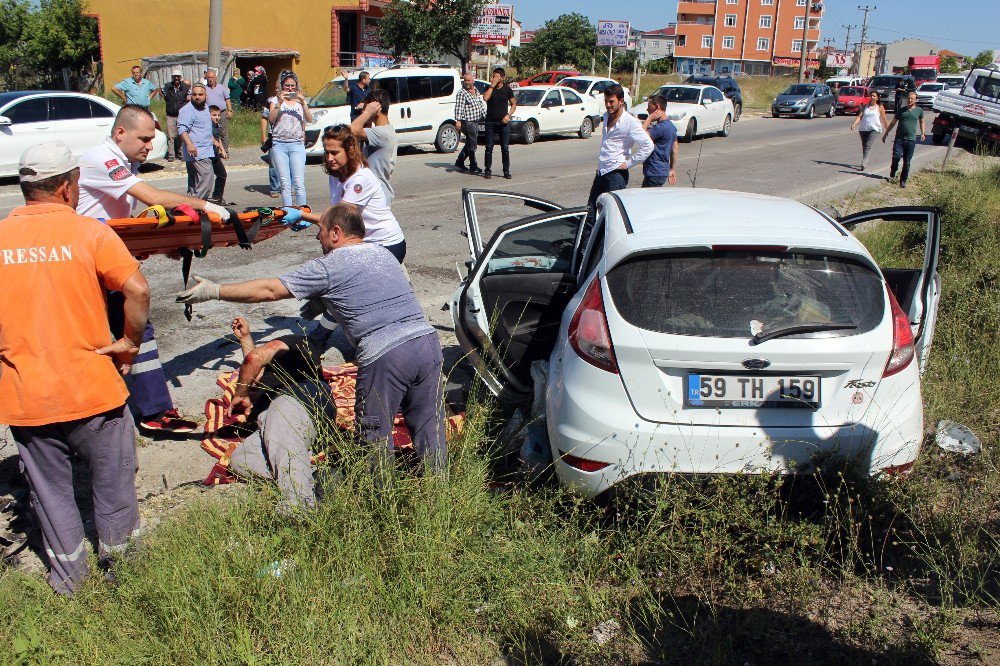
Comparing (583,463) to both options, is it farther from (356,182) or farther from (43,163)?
(356,182)

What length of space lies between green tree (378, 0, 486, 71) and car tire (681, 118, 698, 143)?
11.6 metres

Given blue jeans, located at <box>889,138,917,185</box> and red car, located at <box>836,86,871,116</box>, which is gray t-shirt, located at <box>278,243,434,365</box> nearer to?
blue jeans, located at <box>889,138,917,185</box>

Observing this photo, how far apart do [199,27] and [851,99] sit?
30.6 m

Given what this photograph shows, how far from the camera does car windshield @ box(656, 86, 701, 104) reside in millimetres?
25188

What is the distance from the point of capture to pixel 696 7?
105 meters

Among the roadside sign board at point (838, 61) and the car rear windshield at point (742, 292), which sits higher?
the roadside sign board at point (838, 61)

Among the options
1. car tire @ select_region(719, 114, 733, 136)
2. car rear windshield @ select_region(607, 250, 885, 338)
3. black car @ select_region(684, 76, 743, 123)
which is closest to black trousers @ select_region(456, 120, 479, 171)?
car tire @ select_region(719, 114, 733, 136)

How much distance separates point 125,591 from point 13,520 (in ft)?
3.76

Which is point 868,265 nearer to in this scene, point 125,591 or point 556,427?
point 556,427

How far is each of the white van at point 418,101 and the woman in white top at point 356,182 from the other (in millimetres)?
12986

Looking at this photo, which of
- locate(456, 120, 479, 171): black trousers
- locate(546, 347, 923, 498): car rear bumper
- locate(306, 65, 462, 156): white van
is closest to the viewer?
locate(546, 347, 923, 498): car rear bumper

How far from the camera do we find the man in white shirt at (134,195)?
4621 millimetres

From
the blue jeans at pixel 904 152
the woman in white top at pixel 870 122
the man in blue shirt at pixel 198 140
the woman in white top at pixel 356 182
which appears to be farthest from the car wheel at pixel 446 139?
the woman in white top at pixel 356 182

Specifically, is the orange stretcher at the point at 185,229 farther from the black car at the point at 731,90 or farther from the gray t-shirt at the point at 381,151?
the black car at the point at 731,90
